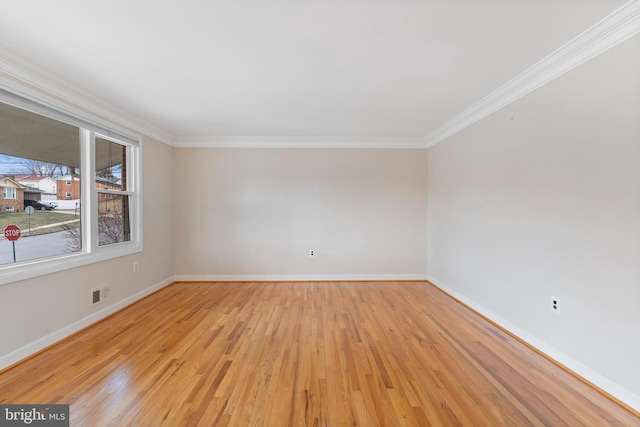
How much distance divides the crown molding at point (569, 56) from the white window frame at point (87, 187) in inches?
172

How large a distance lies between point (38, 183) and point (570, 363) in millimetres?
4864

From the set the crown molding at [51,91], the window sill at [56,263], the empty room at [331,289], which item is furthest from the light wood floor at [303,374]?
the crown molding at [51,91]

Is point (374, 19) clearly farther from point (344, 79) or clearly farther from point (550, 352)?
point (550, 352)

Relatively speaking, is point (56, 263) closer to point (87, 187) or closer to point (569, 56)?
point (87, 187)

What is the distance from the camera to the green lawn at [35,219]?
2.13 meters

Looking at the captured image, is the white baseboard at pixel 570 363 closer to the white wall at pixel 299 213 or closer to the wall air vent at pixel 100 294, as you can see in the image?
the white wall at pixel 299 213

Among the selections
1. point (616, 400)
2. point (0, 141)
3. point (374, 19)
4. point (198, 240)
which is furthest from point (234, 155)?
point (616, 400)

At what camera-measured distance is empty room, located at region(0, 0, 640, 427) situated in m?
1.62

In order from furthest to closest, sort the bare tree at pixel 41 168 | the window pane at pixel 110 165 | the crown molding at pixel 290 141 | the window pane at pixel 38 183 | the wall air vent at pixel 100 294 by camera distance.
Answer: the crown molding at pixel 290 141 → the window pane at pixel 110 165 → the wall air vent at pixel 100 294 → the bare tree at pixel 41 168 → the window pane at pixel 38 183

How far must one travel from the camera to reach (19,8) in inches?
61.0
